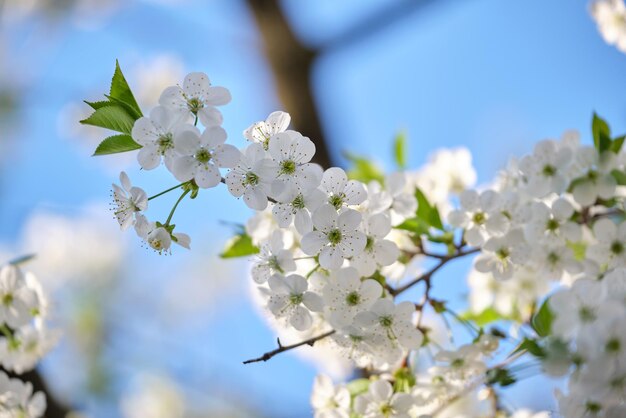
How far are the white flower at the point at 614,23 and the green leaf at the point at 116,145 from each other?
1031 millimetres

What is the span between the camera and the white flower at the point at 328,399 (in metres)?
1.02

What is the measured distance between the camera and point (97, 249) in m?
3.14

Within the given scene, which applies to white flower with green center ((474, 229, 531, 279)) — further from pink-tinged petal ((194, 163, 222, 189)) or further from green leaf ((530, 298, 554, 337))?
pink-tinged petal ((194, 163, 222, 189))

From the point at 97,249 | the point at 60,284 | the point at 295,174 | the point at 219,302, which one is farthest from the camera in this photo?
the point at 219,302

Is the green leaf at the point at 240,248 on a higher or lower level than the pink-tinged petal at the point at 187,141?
lower

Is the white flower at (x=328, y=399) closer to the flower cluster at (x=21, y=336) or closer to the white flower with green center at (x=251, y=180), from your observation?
the white flower with green center at (x=251, y=180)

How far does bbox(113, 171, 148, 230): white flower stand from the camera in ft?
2.90

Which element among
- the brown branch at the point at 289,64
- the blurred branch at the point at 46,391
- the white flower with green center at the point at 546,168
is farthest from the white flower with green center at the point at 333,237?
the brown branch at the point at 289,64

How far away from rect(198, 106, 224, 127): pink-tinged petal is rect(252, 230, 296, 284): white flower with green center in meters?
0.20

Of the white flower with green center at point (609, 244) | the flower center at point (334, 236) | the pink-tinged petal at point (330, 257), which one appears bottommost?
the white flower with green center at point (609, 244)

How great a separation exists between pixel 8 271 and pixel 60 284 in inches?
72.5

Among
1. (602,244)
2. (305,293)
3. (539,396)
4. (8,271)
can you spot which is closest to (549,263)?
(602,244)

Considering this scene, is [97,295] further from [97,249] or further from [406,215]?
[406,215]

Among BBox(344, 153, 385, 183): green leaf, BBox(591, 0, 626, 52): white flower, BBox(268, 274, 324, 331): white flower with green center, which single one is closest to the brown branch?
BBox(344, 153, 385, 183): green leaf
